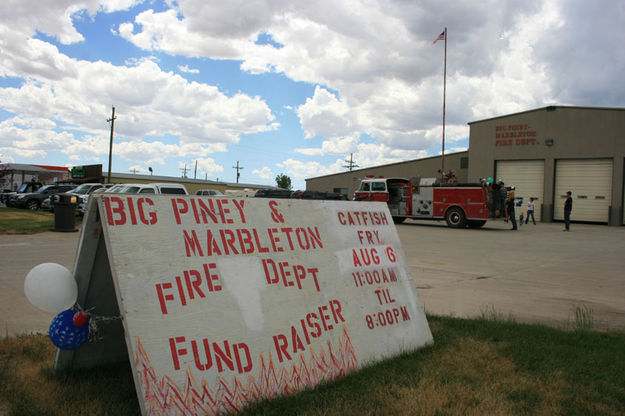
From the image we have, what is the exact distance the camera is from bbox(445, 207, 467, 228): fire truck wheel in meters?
23.7

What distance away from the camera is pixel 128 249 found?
112 inches

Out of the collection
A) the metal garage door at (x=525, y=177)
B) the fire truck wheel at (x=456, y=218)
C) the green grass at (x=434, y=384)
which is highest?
the metal garage door at (x=525, y=177)

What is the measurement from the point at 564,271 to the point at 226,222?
30.2 feet

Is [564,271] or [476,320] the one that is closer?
[476,320]

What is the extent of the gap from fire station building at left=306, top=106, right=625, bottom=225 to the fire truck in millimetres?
11808

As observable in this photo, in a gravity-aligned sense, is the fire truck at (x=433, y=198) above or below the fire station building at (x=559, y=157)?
below

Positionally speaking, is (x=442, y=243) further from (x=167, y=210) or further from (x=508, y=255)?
(x=167, y=210)

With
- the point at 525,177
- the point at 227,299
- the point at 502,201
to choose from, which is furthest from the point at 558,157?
the point at 227,299

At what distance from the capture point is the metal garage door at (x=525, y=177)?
3400cm

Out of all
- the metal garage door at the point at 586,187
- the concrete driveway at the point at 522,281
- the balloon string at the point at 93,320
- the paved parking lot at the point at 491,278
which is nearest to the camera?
the balloon string at the point at 93,320

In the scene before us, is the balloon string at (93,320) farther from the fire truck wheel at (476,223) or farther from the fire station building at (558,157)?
the fire station building at (558,157)

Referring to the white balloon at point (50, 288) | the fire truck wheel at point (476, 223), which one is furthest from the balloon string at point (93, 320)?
the fire truck wheel at point (476, 223)

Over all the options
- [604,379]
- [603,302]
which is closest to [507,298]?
[603,302]

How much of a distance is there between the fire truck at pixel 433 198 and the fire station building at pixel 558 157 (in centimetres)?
1181
